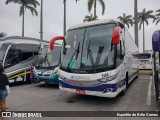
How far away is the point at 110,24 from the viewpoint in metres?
8.09

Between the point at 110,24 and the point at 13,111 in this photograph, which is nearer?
the point at 13,111

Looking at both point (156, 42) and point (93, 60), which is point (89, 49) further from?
point (156, 42)

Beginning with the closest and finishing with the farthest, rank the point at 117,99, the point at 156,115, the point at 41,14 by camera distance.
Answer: the point at 156,115 < the point at 117,99 < the point at 41,14

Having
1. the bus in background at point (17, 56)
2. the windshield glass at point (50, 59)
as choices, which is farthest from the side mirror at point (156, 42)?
the bus in background at point (17, 56)

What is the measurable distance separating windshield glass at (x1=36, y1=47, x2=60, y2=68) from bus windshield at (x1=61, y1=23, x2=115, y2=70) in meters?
4.00

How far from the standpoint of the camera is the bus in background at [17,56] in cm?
1243

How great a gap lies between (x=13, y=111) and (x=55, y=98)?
8.11 ft

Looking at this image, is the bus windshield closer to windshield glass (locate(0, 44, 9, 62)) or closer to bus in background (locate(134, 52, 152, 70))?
windshield glass (locate(0, 44, 9, 62))

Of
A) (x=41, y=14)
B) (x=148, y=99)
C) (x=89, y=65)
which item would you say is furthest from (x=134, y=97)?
(x=41, y=14)

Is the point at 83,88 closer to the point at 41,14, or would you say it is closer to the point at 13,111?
the point at 13,111

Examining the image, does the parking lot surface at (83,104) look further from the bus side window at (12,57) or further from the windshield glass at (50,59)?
the bus side window at (12,57)

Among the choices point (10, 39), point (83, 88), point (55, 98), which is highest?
point (10, 39)

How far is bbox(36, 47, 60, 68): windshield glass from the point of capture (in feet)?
40.8

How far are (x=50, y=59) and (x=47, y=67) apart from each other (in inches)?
28.2
